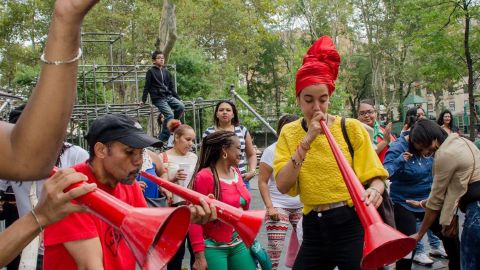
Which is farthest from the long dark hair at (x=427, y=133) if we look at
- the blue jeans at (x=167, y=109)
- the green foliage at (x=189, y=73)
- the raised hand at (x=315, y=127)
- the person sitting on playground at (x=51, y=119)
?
the green foliage at (x=189, y=73)

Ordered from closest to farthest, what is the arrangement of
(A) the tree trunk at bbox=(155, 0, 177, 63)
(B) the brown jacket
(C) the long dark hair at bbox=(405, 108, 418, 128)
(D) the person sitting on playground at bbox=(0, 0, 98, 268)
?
(D) the person sitting on playground at bbox=(0, 0, 98, 268), (B) the brown jacket, (C) the long dark hair at bbox=(405, 108, 418, 128), (A) the tree trunk at bbox=(155, 0, 177, 63)

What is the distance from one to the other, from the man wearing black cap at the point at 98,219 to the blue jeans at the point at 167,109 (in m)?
7.44

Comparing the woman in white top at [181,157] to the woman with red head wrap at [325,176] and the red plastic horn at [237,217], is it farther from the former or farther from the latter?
the red plastic horn at [237,217]

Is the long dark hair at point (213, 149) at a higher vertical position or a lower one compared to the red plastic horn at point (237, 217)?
higher

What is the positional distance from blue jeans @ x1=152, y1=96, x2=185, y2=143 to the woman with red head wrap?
272 inches


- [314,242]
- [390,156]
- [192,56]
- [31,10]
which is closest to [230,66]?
[192,56]

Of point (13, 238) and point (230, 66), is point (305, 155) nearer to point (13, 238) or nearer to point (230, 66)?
point (13, 238)

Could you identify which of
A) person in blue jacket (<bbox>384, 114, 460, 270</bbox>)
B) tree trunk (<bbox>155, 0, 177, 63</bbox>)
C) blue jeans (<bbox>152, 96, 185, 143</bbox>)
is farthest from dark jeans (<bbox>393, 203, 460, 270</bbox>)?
tree trunk (<bbox>155, 0, 177, 63</bbox>)

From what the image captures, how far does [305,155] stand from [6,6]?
22778 mm

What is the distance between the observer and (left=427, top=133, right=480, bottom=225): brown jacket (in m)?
4.47

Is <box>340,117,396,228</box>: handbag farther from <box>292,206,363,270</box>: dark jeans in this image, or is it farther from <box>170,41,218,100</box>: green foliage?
<box>170,41,218,100</box>: green foliage

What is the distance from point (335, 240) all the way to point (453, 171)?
1.33m

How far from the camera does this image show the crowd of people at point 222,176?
1.59 m

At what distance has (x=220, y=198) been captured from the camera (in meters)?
4.77
